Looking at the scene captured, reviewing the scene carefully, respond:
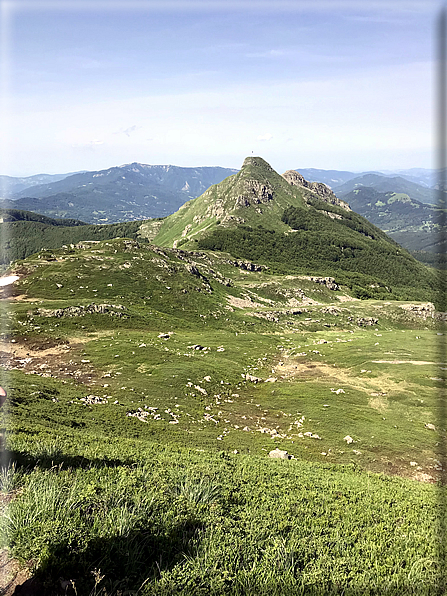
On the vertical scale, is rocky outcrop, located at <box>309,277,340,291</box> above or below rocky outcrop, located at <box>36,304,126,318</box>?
below

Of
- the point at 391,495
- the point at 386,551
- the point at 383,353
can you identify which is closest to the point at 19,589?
the point at 386,551

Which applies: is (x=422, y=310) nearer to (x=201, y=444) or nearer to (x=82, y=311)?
(x=82, y=311)

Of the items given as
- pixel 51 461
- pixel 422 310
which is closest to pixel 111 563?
pixel 51 461

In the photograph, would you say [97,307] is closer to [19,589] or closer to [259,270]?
[19,589]

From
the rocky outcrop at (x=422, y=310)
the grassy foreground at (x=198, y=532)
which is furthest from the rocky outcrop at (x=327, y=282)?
the grassy foreground at (x=198, y=532)

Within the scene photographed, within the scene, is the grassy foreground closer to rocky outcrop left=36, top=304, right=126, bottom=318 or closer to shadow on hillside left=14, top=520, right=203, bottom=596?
shadow on hillside left=14, top=520, right=203, bottom=596

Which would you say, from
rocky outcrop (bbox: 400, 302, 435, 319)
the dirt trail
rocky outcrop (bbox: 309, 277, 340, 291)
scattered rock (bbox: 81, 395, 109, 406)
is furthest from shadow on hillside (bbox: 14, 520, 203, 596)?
rocky outcrop (bbox: 309, 277, 340, 291)

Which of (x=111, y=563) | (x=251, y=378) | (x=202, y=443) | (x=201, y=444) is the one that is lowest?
(x=251, y=378)
